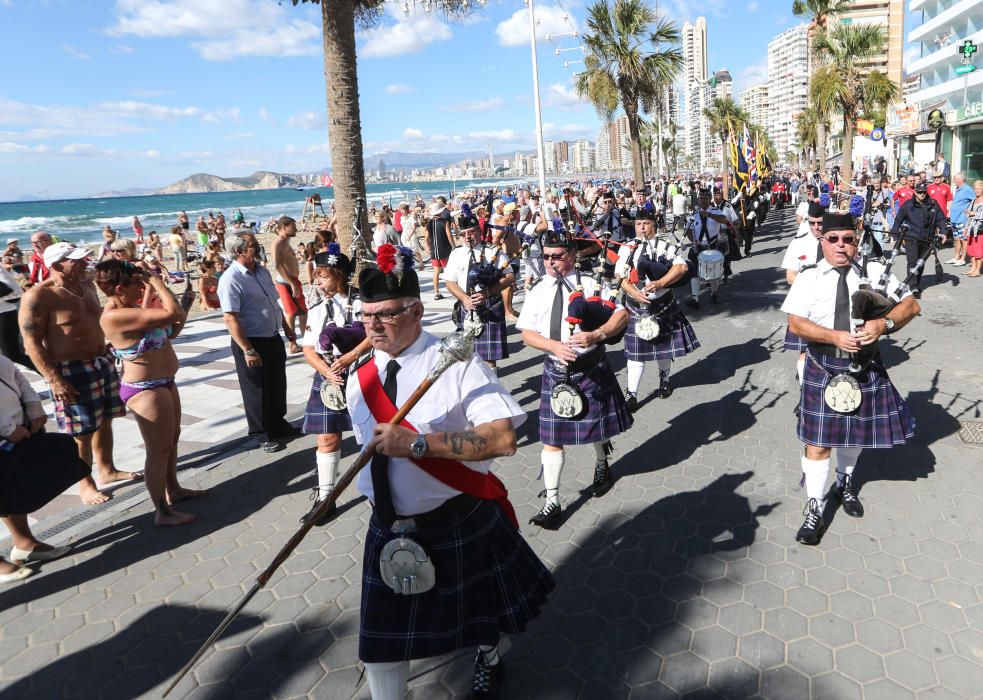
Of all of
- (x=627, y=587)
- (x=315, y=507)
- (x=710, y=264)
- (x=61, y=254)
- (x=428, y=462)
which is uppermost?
(x=61, y=254)

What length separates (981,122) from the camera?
3002 centimetres

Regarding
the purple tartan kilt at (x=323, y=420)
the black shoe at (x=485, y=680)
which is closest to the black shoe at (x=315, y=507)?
the purple tartan kilt at (x=323, y=420)

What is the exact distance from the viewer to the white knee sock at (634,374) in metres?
6.75

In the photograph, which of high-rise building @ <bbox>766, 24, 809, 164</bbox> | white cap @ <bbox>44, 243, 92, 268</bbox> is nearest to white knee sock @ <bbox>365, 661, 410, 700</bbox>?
white cap @ <bbox>44, 243, 92, 268</bbox>

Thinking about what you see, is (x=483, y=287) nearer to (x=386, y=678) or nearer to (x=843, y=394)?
(x=843, y=394)

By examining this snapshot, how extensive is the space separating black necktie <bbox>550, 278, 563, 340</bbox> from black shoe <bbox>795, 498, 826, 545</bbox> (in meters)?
2.05

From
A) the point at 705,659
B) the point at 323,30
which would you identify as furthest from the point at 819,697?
the point at 323,30

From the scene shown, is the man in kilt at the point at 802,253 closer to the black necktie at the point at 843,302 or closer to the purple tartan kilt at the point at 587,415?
the black necktie at the point at 843,302

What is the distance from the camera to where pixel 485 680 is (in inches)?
112

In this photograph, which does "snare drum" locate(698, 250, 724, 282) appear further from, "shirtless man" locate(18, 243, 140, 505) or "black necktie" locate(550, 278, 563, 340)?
"shirtless man" locate(18, 243, 140, 505)

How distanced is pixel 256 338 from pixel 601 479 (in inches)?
143

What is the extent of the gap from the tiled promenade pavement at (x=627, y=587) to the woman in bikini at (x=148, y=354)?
0.52 metres

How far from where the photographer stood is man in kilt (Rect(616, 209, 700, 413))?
6.62 metres

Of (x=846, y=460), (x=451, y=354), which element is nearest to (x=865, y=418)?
(x=846, y=460)
